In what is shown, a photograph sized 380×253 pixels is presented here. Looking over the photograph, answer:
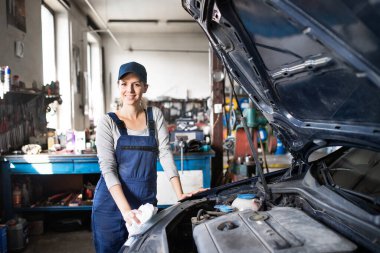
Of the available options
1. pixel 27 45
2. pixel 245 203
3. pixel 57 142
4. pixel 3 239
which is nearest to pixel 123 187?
pixel 245 203

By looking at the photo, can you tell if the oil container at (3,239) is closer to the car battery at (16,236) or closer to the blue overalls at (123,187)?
the car battery at (16,236)

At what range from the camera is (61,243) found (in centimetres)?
304

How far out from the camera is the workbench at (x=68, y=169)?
2.98 metres

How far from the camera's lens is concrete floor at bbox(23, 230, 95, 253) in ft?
9.45

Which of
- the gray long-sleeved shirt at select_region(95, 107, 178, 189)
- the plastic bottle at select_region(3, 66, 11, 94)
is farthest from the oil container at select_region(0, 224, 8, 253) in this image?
the gray long-sleeved shirt at select_region(95, 107, 178, 189)

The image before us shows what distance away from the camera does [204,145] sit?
3.43 m

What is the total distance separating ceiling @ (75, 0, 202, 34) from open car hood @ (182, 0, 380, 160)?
4495 millimetres

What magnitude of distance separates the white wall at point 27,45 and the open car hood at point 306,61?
8.64ft

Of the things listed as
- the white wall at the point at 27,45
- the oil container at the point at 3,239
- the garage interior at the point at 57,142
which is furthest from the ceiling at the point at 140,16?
the oil container at the point at 3,239

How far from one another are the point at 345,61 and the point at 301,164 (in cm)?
92

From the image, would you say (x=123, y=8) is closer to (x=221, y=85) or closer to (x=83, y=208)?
(x=221, y=85)

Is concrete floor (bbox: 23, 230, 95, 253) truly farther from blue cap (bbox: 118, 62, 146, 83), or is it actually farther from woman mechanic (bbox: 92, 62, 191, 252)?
blue cap (bbox: 118, 62, 146, 83)

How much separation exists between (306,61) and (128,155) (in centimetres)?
103

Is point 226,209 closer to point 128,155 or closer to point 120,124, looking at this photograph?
point 128,155
